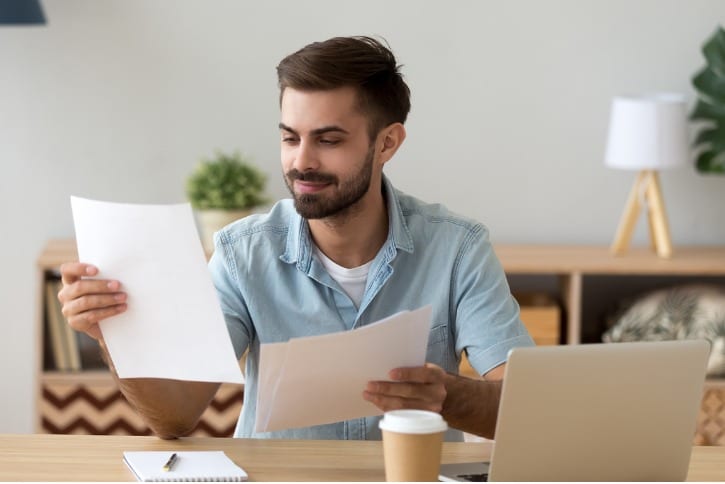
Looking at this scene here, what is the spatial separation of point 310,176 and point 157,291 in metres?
0.40

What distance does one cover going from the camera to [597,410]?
1.41 m

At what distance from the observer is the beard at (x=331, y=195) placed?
75.5 inches

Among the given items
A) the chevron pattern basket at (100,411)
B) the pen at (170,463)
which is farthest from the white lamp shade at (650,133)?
→ the pen at (170,463)

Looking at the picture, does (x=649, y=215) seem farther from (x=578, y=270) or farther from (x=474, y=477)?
(x=474, y=477)

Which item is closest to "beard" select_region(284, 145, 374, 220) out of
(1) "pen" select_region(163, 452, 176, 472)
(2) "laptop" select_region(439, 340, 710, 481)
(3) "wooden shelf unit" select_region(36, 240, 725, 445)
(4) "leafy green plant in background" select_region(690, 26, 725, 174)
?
(1) "pen" select_region(163, 452, 176, 472)

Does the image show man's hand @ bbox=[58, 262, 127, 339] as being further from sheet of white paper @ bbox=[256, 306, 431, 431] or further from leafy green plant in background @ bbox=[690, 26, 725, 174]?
leafy green plant in background @ bbox=[690, 26, 725, 174]

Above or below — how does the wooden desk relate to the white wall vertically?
below

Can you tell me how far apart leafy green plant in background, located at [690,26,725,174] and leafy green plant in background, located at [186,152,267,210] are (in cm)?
129

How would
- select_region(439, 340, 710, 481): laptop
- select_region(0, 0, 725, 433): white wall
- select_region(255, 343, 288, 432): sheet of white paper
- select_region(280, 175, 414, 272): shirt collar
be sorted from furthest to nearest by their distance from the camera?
select_region(0, 0, 725, 433): white wall, select_region(280, 175, 414, 272): shirt collar, select_region(255, 343, 288, 432): sheet of white paper, select_region(439, 340, 710, 481): laptop

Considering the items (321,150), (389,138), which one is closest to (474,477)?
(321,150)

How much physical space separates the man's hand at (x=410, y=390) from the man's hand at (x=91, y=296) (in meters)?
0.36

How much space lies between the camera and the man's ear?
2.07 metres

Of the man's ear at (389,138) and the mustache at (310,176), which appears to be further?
the man's ear at (389,138)

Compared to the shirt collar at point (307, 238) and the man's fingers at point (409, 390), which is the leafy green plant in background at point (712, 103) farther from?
the man's fingers at point (409, 390)
